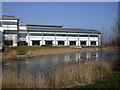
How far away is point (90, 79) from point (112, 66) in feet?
10.0

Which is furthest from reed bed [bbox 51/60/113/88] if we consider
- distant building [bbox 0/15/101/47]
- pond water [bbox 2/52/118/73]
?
distant building [bbox 0/15/101/47]

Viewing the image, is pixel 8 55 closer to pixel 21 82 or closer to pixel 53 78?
pixel 53 78

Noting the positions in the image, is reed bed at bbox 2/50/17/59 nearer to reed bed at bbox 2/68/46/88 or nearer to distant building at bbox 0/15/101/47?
reed bed at bbox 2/68/46/88

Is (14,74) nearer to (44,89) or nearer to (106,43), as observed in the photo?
(44,89)

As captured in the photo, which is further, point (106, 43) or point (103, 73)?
point (106, 43)

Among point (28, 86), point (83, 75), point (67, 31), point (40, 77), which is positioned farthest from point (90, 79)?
point (67, 31)

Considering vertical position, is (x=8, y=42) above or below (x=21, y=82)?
above

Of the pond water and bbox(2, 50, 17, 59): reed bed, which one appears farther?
bbox(2, 50, 17, 59): reed bed

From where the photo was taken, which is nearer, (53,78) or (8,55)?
(53,78)

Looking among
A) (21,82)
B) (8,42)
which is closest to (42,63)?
(21,82)

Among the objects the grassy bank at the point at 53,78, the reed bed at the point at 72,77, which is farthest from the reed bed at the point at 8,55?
the reed bed at the point at 72,77

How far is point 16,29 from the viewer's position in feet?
164

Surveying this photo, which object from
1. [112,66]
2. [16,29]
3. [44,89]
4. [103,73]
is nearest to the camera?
[44,89]

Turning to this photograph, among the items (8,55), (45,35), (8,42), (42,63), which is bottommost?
(42,63)
